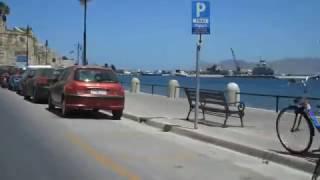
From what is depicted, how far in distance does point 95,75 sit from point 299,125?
9.57 metres

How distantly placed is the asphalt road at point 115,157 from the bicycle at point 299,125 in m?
0.80

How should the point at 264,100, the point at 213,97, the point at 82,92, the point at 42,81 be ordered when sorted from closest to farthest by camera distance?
1. the point at 213,97
2. the point at 82,92
3. the point at 42,81
4. the point at 264,100

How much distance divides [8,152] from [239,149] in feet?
14.7

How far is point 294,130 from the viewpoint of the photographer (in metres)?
A: 11.4

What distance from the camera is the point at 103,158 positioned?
1084cm

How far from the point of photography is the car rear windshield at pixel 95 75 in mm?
19275

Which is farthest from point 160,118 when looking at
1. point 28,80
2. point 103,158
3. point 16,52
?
point 16,52

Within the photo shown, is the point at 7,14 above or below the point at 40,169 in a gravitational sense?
above

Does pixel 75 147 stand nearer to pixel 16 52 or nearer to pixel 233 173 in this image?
pixel 233 173

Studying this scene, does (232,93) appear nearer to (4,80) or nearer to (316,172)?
(316,172)

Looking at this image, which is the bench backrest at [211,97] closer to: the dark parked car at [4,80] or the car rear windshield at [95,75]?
the car rear windshield at [95,75]

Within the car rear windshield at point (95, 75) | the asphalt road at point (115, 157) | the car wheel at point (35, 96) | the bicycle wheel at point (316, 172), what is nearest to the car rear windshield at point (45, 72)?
the car wheel at point (35, 96)

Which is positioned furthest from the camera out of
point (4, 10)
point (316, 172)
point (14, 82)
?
point (4, 10)

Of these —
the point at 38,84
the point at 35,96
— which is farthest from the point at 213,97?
the point at 35,96
